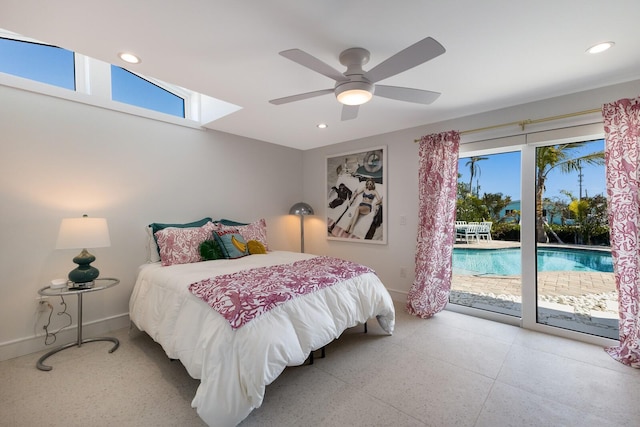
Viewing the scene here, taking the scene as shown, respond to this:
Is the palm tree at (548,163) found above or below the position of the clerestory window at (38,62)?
below

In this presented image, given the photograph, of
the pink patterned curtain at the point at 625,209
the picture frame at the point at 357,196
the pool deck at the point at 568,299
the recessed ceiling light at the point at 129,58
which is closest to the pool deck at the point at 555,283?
the pool deck at the point at 568,299

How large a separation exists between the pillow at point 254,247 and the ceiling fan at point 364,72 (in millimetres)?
1840

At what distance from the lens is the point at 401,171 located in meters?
3.70

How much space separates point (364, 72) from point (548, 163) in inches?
91.3

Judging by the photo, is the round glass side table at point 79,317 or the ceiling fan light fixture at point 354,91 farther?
the round glass side table at point 79,317

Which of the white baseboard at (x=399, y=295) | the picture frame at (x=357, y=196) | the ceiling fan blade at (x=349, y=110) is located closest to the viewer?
the ceiling fan blade at (x=349, y=110)

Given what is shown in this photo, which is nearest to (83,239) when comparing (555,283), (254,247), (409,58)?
(254,247)

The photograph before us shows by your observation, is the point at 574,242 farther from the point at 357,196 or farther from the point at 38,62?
the point at 38,62

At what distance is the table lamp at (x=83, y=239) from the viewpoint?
2221 mm

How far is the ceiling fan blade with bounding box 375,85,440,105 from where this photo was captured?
193cm

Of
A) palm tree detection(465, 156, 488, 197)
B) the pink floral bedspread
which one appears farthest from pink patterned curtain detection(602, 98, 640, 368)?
the pink floral bedspread

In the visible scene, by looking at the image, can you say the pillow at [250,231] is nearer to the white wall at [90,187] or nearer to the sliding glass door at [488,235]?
the white wall at [90,187]

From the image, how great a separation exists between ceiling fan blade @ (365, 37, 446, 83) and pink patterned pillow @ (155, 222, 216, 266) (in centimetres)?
237

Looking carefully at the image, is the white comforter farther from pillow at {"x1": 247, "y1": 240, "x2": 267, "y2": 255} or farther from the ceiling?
the ceiling
